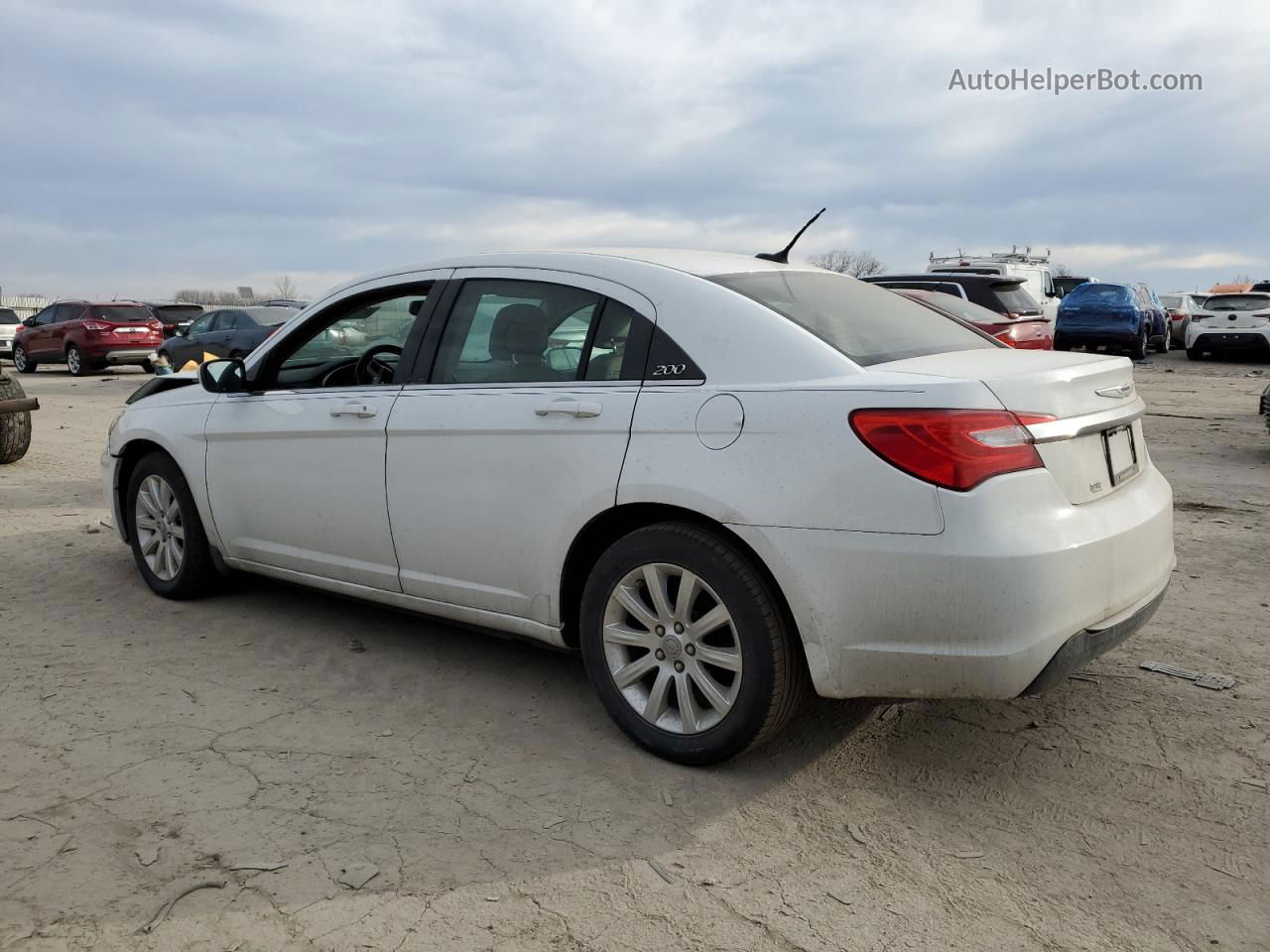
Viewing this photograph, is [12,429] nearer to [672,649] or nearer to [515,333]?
[515,333]

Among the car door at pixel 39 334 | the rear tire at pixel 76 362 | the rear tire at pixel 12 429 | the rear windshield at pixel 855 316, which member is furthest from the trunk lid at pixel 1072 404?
the car door at pixel 39 334

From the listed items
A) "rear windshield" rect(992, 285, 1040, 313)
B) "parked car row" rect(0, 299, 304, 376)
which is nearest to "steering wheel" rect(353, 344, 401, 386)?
"rear windshield" rect(992, 285, 1040, 313)

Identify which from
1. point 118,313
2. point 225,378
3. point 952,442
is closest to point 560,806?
point 952,442

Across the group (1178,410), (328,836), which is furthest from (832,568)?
(1178,410)

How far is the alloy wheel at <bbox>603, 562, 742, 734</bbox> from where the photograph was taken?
3355 millimetres

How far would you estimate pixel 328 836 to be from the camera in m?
3.07

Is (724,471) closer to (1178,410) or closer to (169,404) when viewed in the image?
(169,404)

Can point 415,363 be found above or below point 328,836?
above

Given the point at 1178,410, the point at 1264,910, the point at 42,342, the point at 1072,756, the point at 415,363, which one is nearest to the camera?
the point at 1264,910

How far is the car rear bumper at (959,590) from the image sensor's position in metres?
2.96

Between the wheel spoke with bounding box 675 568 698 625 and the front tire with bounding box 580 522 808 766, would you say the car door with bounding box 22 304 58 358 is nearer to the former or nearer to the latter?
the front tire with bounding box 580 522 808 766

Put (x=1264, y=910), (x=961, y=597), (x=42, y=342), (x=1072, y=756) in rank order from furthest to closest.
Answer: (x=42, y=342) < (x=1072, y=756) < (x=961, y=597) < (x=1264, y=910)

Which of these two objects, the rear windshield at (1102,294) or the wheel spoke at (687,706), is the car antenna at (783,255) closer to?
the wheel spoke at (687,706)

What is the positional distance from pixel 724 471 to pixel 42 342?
2608 centimetres
